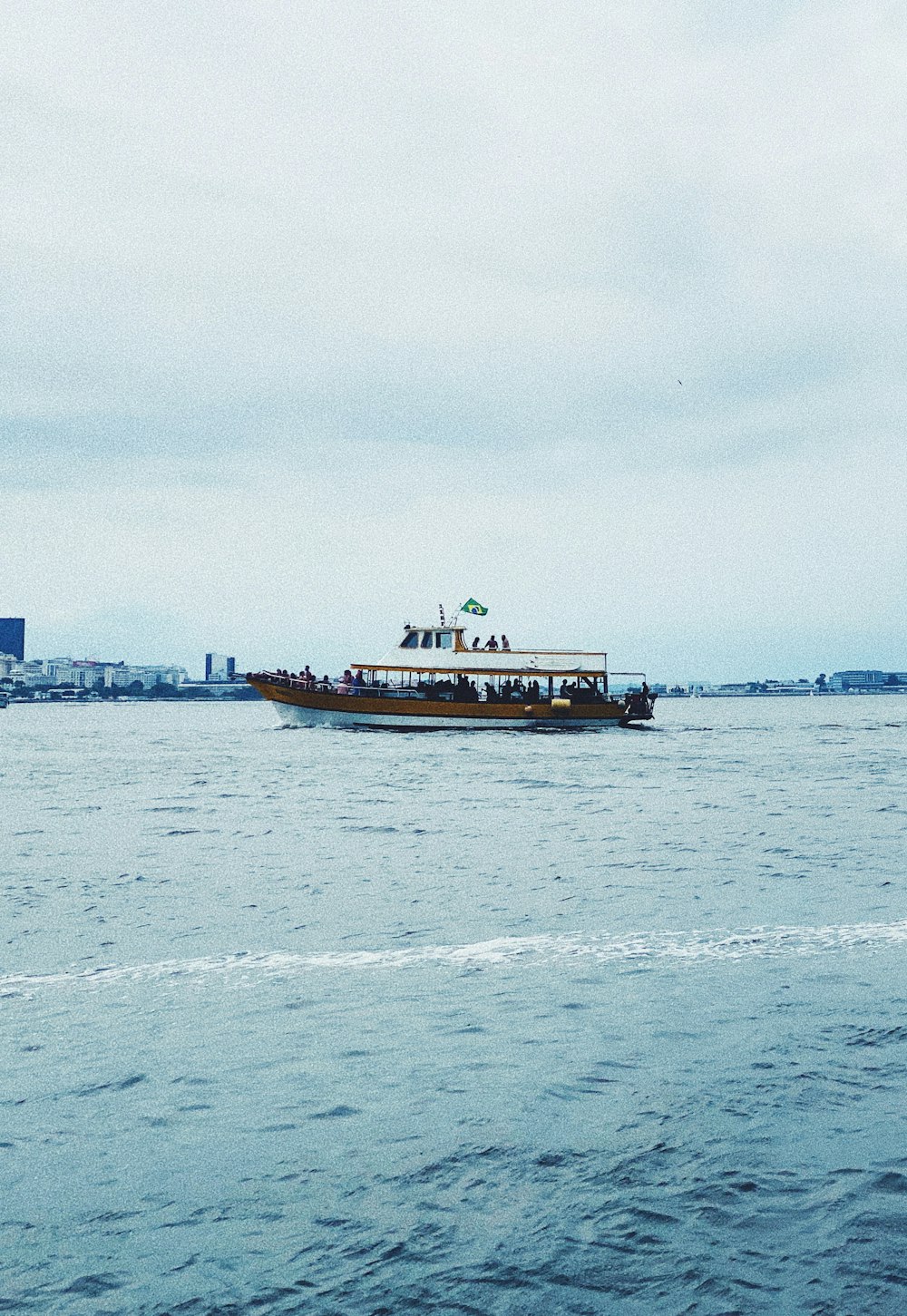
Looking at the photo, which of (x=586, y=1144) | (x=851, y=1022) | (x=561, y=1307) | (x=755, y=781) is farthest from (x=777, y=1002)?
(x=755, y=781)

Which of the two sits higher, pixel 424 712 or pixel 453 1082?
pixel 424 712

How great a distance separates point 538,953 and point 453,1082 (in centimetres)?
398

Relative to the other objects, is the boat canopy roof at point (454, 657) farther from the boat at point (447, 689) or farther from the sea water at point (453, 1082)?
the sea water at point (453, 1082)

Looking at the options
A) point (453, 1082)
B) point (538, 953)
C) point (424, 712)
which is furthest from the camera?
point (424, 712)

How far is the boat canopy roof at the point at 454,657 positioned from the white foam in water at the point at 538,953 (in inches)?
1864

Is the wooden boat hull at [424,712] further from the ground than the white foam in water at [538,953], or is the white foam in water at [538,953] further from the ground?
the wooden boat hull at [424,712]

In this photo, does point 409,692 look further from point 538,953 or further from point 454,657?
point 538,953

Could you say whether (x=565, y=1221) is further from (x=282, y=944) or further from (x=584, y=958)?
(x=282, y=944)

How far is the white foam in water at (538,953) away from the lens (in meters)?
11.0

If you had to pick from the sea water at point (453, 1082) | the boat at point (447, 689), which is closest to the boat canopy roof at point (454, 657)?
the boat at point (447, 689)

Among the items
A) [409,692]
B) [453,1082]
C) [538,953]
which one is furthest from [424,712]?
[453,1082]

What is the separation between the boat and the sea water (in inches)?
1607

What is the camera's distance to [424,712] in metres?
60.2

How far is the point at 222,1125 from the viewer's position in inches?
283
